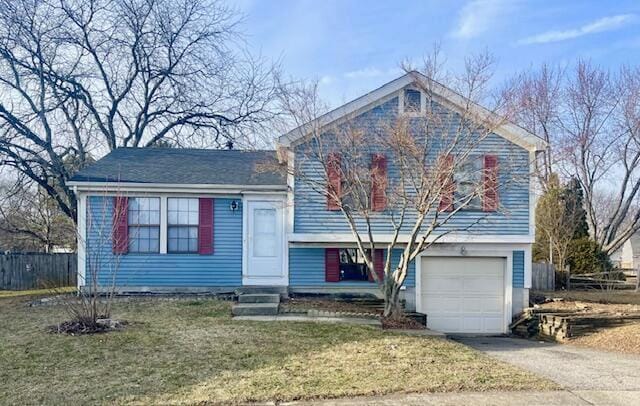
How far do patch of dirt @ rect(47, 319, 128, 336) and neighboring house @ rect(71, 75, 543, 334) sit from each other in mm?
3708

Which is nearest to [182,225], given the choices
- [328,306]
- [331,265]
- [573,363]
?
[331,265]

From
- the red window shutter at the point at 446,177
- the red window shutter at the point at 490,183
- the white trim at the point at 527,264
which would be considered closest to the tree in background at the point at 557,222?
the white trim at the point at 527,264

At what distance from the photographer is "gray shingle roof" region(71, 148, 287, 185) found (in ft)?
41.0

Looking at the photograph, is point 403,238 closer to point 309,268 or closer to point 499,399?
point 309,268

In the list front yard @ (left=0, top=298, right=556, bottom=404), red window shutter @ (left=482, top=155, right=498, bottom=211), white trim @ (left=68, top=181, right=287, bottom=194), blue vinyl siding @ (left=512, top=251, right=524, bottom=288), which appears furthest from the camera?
blue vinyl siding @ (left=512, top=251, right=524, bottom=288)

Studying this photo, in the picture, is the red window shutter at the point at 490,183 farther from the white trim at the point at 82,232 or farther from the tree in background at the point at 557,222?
the white trim at the point at 82,232

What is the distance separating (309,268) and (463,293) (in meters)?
3.97

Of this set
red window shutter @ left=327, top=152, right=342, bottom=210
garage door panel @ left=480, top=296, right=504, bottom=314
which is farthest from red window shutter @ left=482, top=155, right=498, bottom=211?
red window shutter @ left=327, top=152, right=342, bottom=210

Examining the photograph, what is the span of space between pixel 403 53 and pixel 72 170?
13.8 meters

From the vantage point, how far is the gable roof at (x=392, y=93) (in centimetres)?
1138

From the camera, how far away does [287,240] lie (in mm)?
12453

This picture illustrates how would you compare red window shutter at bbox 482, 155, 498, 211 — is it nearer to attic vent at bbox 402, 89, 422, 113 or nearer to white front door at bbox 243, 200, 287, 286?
attic vent at bbox 402, 89, 422, 113

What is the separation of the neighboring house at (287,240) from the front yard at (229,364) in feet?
10.8

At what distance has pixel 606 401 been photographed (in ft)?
17.8
